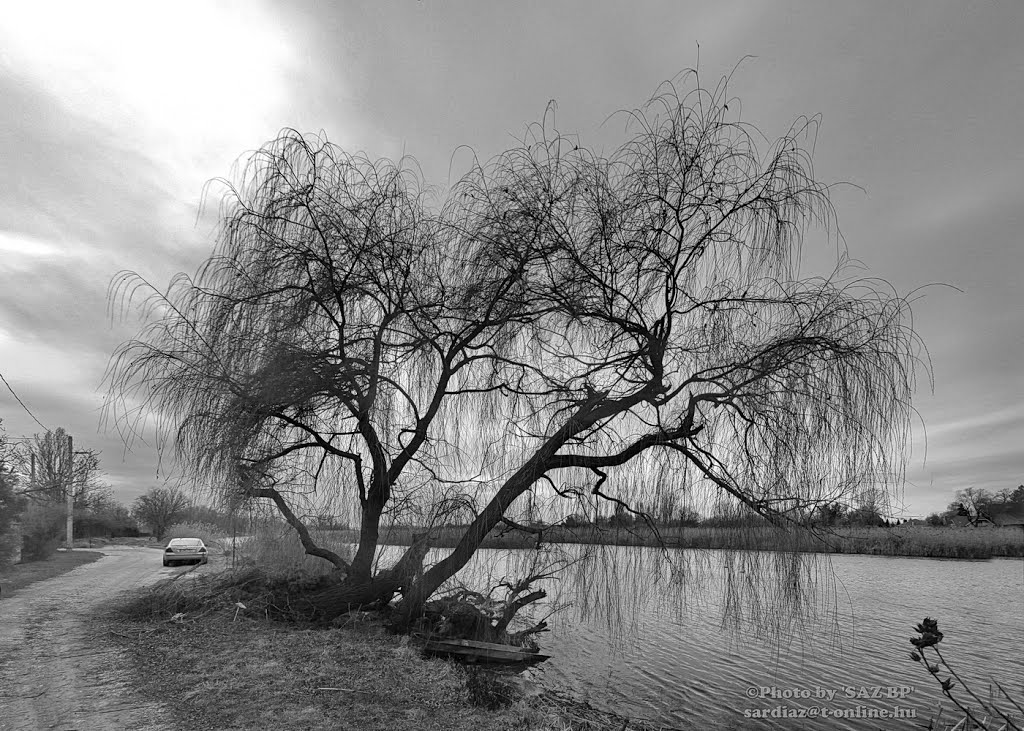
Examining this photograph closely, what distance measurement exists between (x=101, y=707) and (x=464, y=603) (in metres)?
4.04

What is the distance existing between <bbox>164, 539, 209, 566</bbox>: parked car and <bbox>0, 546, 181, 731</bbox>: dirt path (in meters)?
8.66

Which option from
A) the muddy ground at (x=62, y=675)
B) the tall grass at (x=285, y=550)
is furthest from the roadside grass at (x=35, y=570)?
the tall grass at (x=285, y=550)

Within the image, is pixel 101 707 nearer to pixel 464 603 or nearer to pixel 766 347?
pixel 464 603

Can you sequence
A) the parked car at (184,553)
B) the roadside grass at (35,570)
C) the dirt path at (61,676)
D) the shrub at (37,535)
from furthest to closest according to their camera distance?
1. the shrub at (37,535)
2. the parked car at (184,553)
3. the roadside grass at (35,570)
4. the dirt path at (61,676)

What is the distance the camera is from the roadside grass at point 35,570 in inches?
512

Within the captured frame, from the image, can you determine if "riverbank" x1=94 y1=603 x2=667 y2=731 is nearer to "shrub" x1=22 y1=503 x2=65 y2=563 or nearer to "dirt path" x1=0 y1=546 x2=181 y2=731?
"dirt path" x1=0 y1=546 x2=181 y2=731

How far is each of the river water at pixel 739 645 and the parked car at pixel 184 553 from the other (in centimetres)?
1299

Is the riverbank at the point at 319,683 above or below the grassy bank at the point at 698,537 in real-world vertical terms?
below

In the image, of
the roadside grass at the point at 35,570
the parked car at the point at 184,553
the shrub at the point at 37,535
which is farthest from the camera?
the shrub at the point at 37,535

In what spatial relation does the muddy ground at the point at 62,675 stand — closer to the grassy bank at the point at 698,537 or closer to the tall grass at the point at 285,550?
the tall grass at the point at 285,550

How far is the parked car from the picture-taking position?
18.9 meters

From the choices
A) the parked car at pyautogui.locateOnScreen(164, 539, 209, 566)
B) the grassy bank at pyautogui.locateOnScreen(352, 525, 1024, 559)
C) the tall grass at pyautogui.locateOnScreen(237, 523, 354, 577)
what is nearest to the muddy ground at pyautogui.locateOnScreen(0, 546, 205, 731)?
the tall grass at pyautogui.locateOnScreen(237, 523, 354, 577)

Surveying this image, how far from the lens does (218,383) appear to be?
700cm

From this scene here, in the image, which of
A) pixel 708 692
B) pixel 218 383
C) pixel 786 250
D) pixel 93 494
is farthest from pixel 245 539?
pixel 93 494
